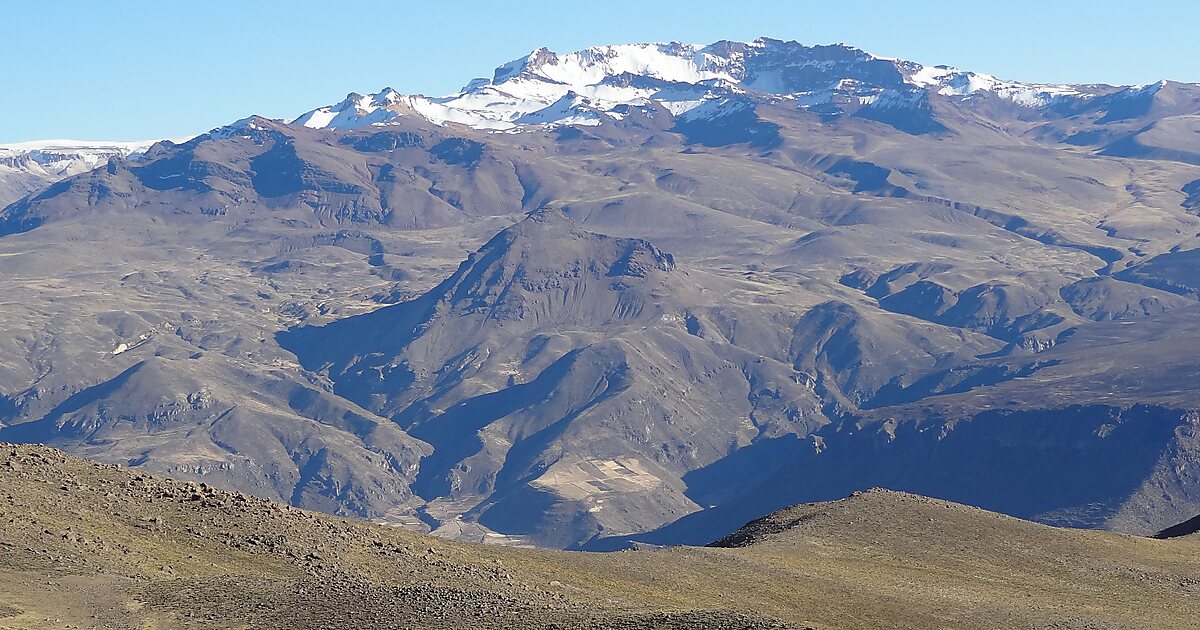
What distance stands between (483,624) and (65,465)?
33.3m

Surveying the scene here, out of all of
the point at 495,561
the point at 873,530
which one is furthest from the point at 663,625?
the point at 873,530

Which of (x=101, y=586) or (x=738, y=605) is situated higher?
(x=101, y=586)

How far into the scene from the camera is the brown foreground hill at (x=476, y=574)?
263 ft

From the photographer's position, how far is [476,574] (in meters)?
93.6

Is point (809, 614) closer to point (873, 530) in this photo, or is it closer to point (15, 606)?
point (873, 530)

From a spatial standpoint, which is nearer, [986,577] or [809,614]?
[809,614]

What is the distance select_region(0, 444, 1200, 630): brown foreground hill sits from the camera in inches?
3157

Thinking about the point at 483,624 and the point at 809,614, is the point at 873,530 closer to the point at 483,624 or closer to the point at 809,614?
the point at 809,614

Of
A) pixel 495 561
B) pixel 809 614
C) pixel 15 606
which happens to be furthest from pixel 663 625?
pixel 15 606

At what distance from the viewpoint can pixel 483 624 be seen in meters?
79.5

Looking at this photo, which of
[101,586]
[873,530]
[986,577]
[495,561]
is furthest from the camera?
[873,530]

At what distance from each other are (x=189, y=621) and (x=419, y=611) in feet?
35.2

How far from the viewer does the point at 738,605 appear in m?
94.3

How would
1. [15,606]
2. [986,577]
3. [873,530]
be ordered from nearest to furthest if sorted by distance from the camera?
[15,606] → [986,577] → [873,530]
